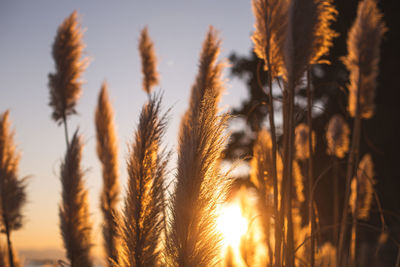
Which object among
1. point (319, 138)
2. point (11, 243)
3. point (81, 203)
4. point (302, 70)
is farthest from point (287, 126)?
point (319, 138)

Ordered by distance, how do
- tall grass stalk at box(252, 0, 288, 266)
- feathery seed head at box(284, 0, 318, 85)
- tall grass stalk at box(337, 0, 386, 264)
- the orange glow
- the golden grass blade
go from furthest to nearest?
the orange glow
tall grass stalk at box(337, 0, 386, 264)
tall grass stalk at box(252, 0, 288, 266)
feathery seed head at box(284, 0, 318, 85)
the golden grass blade

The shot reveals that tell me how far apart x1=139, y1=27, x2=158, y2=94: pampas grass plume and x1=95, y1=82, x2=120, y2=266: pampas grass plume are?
2.10ft

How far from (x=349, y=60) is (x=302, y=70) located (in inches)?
53.9

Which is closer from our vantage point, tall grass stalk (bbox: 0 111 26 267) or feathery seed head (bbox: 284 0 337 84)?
feathery seed head (bbox: 284 0 337 84)

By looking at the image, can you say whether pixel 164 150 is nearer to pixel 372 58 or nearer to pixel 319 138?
pixel 372 58

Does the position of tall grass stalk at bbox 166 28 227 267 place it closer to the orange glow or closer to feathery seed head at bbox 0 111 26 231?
the orange glow

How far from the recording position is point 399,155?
1140 centimetres

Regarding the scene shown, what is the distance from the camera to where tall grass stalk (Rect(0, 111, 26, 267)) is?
365 cm

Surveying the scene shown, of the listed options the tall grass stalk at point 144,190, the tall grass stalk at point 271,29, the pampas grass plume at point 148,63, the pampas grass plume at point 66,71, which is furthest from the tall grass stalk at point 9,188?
the tall grass stalk at point 271,29

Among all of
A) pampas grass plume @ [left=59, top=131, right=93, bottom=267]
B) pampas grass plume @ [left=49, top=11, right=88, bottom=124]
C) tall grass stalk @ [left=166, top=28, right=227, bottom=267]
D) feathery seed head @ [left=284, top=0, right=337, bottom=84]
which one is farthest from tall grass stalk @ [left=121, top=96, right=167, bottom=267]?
pampas grass plume @ [left=49, top=11, right=88, bottom=124]

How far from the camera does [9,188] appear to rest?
3.70 meters

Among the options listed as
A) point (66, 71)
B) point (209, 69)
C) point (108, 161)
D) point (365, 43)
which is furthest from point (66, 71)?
point (365, 43)

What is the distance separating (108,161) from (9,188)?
1.07m

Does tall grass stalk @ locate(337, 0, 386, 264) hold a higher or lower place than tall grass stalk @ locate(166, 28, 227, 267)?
higher
